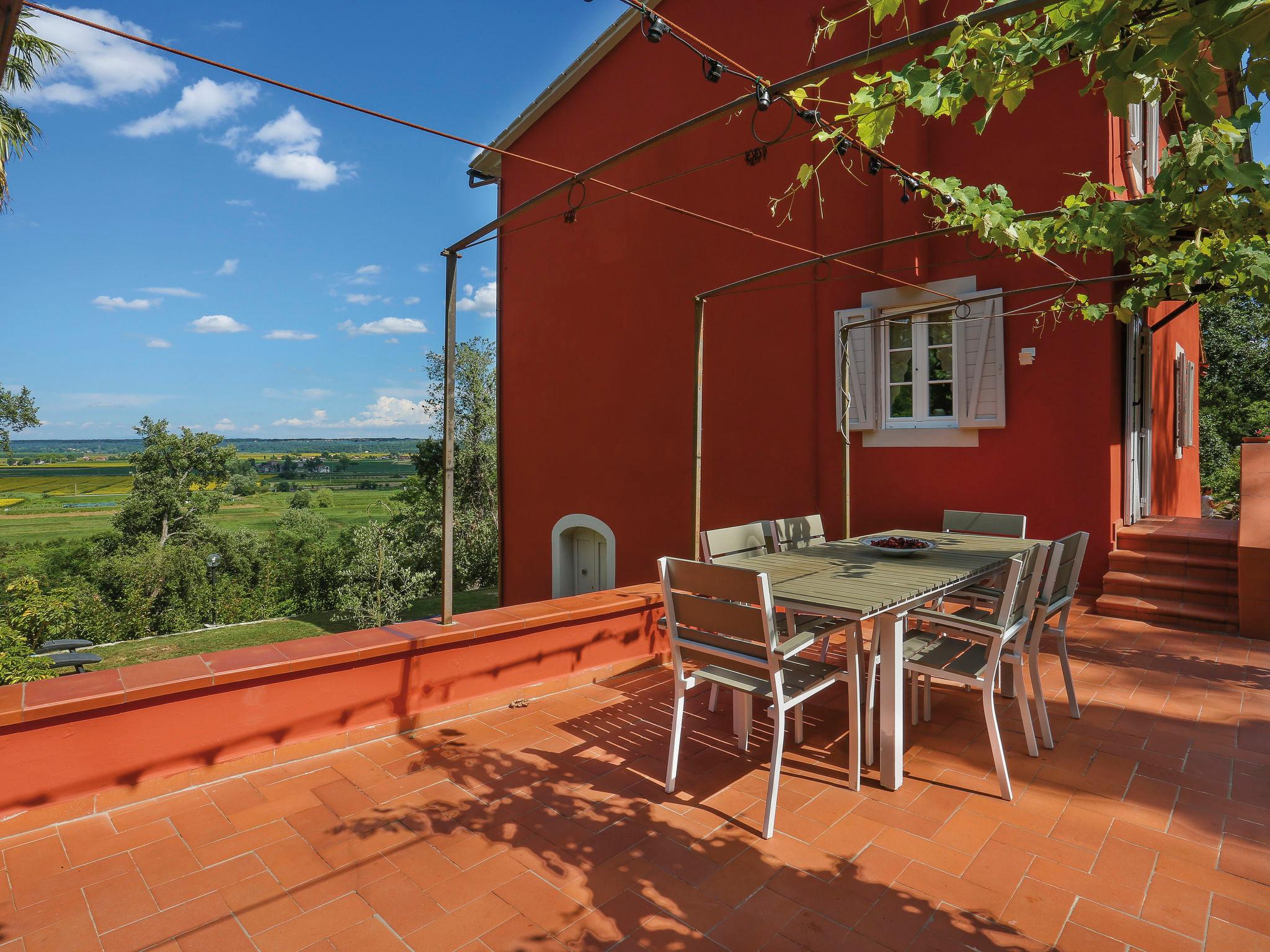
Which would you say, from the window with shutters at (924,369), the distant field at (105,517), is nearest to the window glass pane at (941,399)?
the window with shutters at (924,369)

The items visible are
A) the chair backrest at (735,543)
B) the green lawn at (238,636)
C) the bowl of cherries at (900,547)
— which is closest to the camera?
the bowl of cherries at (900,547)

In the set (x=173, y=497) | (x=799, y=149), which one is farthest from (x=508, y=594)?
(x=173, y=497)

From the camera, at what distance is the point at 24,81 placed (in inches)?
390

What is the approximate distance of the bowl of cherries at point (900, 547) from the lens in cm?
350

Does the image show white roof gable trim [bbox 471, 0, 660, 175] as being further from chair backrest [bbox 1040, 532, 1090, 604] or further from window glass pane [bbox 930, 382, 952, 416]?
chair backrest [bbox 1040, 532, 1090, 604]

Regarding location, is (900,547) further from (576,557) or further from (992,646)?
(576,557)

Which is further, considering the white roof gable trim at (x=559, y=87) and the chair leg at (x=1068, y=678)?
the white roof gable trim at (x=559, y=87)

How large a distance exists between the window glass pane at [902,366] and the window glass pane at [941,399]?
23cm

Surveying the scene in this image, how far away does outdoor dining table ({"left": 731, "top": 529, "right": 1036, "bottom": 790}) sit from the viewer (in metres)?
2.56

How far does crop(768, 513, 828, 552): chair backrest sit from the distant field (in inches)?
1007

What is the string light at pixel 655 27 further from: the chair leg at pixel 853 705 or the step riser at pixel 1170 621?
the step riser at pixel 1170 621

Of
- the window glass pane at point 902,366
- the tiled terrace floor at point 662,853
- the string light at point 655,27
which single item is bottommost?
the tiled terrace floor at point 662,853

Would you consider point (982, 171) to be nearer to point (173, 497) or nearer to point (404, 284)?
point (173, 497)

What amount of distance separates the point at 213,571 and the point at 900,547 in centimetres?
3167
